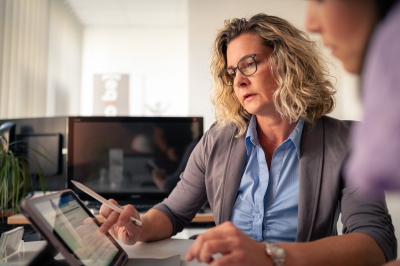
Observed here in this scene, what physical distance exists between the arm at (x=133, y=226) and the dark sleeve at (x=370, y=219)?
0.50 metres

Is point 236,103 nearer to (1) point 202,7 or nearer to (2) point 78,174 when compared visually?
(2) point 78,174

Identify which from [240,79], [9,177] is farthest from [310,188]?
[9,177]

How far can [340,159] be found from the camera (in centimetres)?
95

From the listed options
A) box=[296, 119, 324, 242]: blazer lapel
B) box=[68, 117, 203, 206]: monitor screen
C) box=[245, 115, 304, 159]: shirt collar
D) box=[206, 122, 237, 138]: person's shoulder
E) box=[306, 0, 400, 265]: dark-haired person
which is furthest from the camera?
box=[68, 117, 203, 206]: monitor screen

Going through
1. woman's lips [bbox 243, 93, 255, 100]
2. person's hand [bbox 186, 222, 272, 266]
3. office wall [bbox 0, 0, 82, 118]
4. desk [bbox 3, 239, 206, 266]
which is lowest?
desk [bbox 3, 239, 206, 266]

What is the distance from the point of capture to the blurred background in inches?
115

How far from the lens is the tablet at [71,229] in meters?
0.51

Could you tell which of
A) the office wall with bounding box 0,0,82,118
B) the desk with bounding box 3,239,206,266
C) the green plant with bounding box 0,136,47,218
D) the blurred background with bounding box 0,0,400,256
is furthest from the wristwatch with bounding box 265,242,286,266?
the office wall with bounding box 0,0,82,118

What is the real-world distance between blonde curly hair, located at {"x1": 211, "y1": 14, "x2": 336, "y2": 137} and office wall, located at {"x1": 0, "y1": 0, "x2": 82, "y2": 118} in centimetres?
238

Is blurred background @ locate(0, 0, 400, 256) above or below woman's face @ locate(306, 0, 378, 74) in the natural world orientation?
above

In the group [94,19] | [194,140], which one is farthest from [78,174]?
[94,19]

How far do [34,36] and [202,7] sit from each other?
5.44ft

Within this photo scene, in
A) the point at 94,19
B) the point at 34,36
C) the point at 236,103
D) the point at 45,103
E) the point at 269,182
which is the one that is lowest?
the point at 269,182

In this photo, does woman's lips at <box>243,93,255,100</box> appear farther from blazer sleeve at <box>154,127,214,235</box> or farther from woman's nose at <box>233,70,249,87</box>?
blazer sleeve at <box>154,127,214,235</box>
